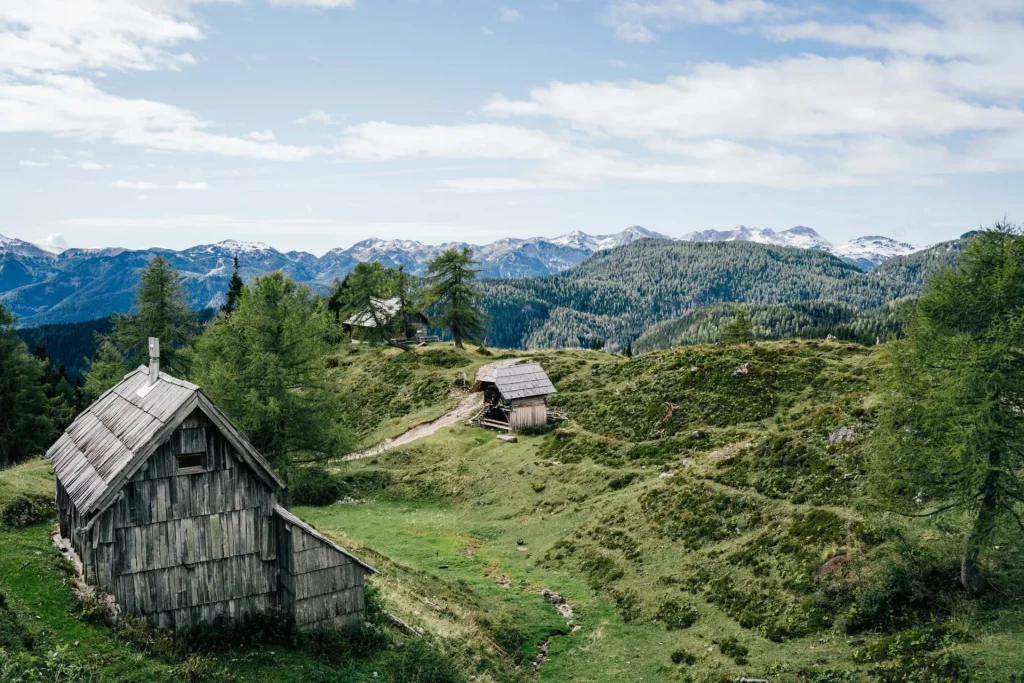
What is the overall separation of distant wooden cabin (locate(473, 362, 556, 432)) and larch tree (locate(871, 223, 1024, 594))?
121 ft

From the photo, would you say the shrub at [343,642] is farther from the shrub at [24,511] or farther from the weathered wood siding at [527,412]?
the weathered wood siding at [527,412]

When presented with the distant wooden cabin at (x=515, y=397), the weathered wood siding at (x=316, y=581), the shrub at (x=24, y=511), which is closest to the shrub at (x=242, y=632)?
the weathered wood siding at (x=316, y=581)

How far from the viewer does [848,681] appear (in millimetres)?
21156

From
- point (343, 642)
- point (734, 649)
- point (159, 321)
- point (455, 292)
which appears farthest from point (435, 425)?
point (343, 642)

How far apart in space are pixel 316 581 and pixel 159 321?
46.7m

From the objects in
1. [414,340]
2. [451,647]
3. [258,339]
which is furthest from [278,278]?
[414,340]

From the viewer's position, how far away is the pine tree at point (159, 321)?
59906mm

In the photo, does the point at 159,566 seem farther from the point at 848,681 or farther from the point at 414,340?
the point at 414,340

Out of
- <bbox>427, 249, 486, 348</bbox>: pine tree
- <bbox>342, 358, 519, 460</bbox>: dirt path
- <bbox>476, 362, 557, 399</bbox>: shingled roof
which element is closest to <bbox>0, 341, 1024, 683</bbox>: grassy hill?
<bbox>342, 358, 519, 460</bbox>: dirt path

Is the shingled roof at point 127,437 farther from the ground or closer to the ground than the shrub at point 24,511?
farther from the ground

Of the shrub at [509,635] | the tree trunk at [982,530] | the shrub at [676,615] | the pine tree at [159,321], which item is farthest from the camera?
the pine tree at [159,321]

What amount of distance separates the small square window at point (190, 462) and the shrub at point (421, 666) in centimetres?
864

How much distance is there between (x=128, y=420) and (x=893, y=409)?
27683mm

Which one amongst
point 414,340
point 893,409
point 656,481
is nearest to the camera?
point 893,409
